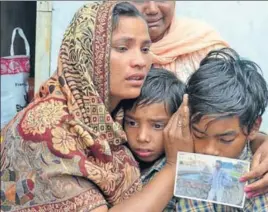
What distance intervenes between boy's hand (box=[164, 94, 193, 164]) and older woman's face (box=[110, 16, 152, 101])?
180mm

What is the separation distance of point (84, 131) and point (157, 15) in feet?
3.81

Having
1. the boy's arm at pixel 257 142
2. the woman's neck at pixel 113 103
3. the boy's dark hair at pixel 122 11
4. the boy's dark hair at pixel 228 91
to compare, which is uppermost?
the boy's dark hair at pixel 122 11

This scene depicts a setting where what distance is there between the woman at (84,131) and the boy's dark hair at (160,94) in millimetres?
128

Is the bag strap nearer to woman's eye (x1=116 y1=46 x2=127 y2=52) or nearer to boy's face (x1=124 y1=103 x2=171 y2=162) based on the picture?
boy's face (x1=124 y1=103 x2=171 y2=162)

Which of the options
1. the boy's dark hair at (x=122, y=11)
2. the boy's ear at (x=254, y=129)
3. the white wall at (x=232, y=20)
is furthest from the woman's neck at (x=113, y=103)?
the white wall at (x=232, y=20)

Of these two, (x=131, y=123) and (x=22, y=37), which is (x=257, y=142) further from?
(x=22, y=37)

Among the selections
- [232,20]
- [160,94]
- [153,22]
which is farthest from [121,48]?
[232,20]

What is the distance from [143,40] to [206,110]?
0.38m

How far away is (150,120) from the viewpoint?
8.65 feet

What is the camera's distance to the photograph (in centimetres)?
234

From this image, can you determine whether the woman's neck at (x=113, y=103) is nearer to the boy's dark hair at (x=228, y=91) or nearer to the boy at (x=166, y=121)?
the boy at (x=166, y=121)

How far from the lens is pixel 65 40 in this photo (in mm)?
2477

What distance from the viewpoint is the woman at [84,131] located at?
234 centimetres

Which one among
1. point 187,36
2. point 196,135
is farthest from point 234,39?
point 196,135
